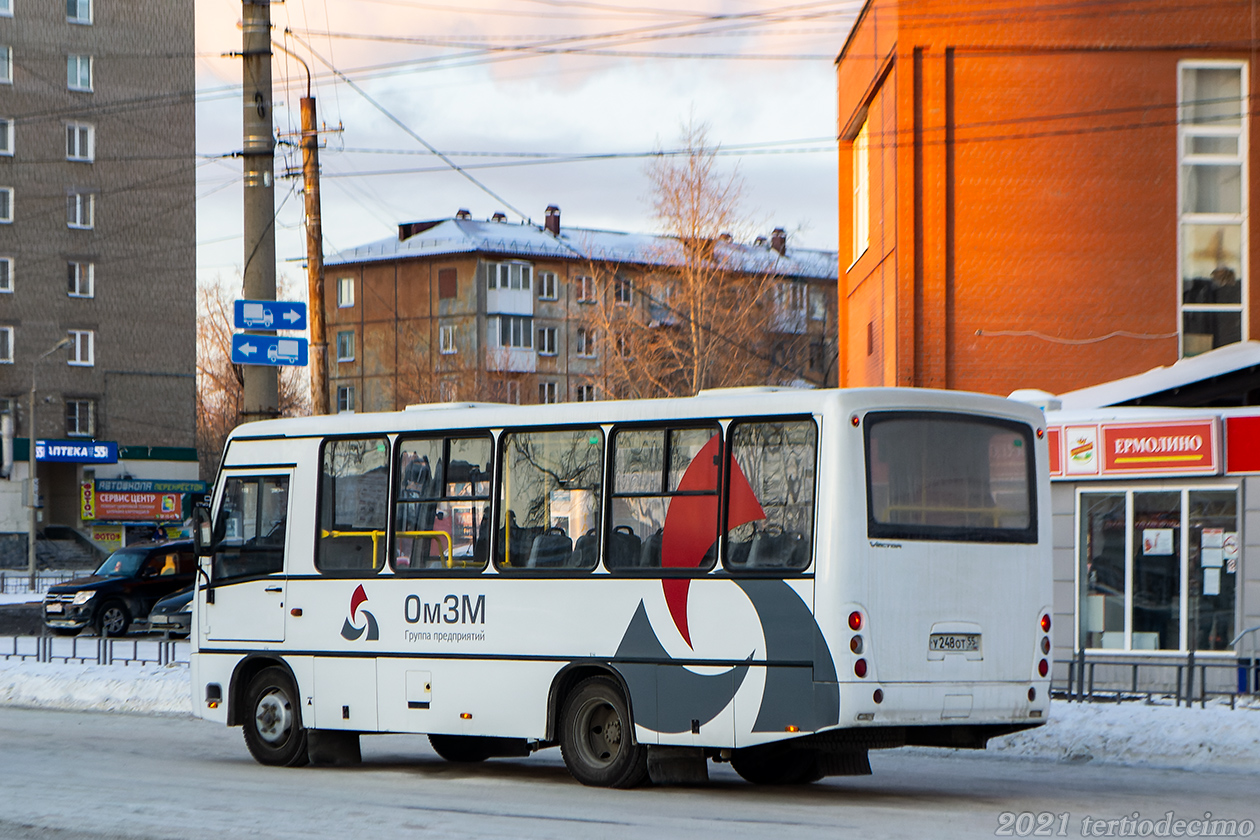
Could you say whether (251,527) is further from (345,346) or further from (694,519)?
(345,346)

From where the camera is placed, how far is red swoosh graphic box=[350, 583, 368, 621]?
40.8 ft

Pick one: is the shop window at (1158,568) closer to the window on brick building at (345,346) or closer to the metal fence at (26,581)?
the metal fence at (26,581)

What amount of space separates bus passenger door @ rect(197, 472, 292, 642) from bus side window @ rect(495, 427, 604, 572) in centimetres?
232

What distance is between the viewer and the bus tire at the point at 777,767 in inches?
464

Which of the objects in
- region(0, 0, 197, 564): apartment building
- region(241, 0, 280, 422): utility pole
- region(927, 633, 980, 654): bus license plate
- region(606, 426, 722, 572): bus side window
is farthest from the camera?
region(0, 0, 197, 564): apartment building

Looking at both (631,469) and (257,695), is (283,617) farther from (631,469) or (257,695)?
(631,469)

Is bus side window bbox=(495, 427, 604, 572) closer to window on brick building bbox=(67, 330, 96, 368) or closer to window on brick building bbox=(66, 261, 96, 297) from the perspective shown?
window on brick building bbox=(67, 330, 96, 368)

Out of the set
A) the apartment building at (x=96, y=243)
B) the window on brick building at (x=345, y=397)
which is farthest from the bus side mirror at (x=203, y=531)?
A: the window on brick building at (x=345, y=397)

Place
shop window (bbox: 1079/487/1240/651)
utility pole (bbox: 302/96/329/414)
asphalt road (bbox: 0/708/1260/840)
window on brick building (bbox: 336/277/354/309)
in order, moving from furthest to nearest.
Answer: window on brick building (bbox: 336/277/354/309), utility pole (bbox: 302/96/329/414), shop window (bbox: 1079/487/1240/651), asphalt road (bbox: 0/708/1260/840)

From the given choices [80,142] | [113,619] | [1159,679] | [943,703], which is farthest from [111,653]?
[80,142]

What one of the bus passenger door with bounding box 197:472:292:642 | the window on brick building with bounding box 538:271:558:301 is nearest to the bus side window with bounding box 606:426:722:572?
the bus passenger door with bounding box 197:472:292:642

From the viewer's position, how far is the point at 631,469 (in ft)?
36.6

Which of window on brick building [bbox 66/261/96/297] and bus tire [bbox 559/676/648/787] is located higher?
window on brick building [bbox 66/261/96/297]

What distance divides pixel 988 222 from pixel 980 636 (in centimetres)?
1816
